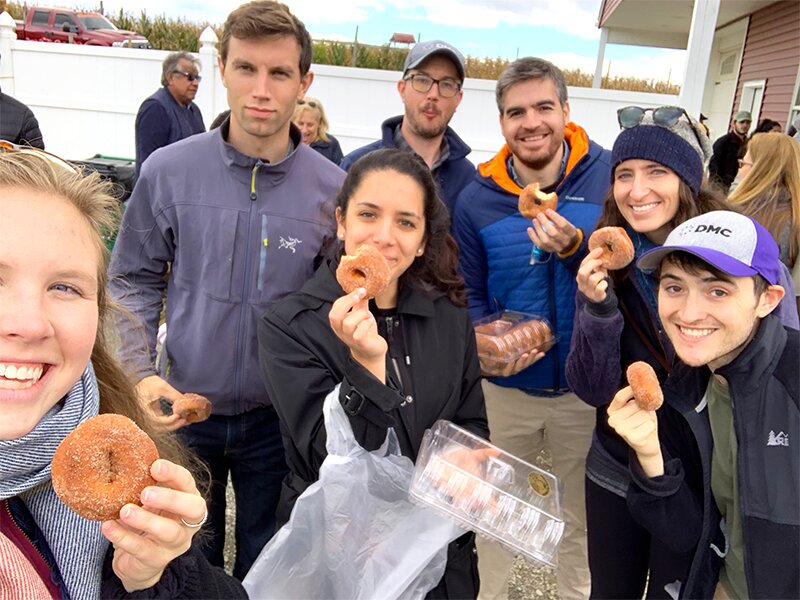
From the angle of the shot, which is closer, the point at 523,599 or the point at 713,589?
the point at 713,589

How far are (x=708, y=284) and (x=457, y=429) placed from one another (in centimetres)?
103

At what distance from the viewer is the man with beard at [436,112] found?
356cm

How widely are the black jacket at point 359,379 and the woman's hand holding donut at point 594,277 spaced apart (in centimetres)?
53

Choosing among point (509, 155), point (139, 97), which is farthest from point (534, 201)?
point (139, 97)

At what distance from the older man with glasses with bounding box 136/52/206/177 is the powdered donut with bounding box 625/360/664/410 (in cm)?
→ 670

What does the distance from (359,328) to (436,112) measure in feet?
7.24

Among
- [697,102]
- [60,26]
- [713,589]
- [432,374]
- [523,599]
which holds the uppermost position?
[60,26]

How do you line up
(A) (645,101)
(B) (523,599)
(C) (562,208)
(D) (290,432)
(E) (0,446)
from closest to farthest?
(E) (0,446), (D) (290,432), (C) (562,208), (B) (523,599), (A) (645,101)

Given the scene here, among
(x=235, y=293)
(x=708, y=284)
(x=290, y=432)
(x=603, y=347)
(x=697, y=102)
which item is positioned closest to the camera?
(x=708, y=284)

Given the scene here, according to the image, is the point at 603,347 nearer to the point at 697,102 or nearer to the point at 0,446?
the point at 0,446

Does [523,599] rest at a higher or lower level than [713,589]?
lower

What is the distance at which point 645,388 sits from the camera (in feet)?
6.06

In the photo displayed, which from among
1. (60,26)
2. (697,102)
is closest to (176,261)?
(697,102)

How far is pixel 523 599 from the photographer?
354cm
